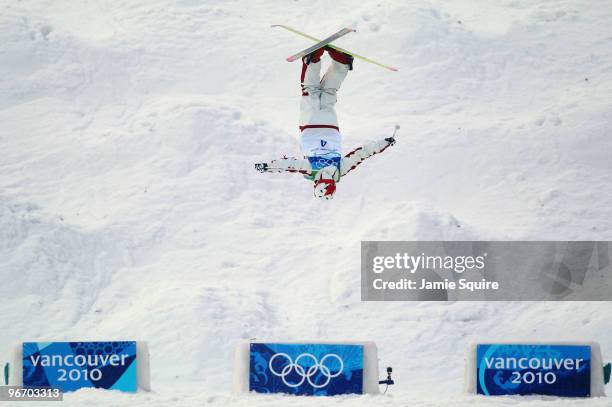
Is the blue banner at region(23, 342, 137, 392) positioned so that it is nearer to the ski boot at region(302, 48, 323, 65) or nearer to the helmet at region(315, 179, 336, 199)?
the helmet at region(315, 179, 336, 199)

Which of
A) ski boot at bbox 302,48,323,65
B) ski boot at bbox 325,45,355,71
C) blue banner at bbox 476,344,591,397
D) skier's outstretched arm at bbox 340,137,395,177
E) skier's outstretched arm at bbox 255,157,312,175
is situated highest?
ski boot at bbox 325,45,355,71

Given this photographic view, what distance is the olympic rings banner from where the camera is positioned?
18.7 m

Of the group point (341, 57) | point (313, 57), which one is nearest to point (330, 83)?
point (341, 57)

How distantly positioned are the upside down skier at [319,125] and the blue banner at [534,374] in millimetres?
3918

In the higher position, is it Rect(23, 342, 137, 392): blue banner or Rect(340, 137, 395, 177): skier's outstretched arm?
Rect(340, 137, 395, 177): skier's outstretched arm

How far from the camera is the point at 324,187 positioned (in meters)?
19.2

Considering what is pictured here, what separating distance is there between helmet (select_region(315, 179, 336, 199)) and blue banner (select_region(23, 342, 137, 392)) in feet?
13.3

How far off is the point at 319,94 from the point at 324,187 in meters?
1.65

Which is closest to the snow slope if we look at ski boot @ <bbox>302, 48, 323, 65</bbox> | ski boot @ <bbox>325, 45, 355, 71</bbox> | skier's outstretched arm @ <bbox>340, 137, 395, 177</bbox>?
skier's outstretched arm @ <bbox>340, 137, 395, 177</bbox>

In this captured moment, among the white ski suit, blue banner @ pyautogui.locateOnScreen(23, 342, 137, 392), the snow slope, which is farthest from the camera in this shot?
the snow slope

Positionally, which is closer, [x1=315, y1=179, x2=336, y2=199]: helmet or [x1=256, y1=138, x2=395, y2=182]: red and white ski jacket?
[x1=256, y1=138, x2=395, y2=182]: red and white ski jacket

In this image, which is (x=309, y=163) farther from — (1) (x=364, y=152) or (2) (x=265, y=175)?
(2) (x=265, y=175)

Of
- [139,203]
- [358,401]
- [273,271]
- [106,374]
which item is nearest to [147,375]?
[106,374]

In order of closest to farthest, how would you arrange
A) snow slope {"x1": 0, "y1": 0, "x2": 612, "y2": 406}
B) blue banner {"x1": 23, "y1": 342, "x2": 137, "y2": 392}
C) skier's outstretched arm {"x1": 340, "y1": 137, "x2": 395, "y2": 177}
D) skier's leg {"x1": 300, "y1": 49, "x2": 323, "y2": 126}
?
skier's leg {"x1": 300, "y1": 49, "x2": 323, "y2": 126} → blue banner {"x1": 23, "y1": 342, "x2": 137, "y2": 392} → skier's outstretched arm {"x1": 340, "y1": 137, "x2": 395, "y2": 177} → snow slope {"x1": 0, "y1": 0, "x2": 612, "y2": 406}
